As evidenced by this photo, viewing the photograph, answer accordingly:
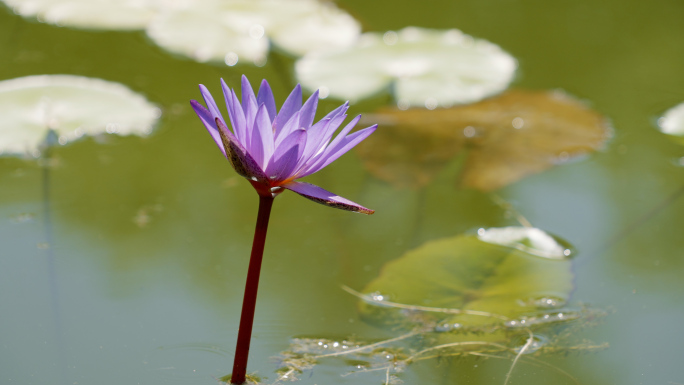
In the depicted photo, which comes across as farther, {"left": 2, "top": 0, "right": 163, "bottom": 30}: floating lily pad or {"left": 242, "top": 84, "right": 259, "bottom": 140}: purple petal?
{"left": 2, "top": 0, "right": 163, "bottom": 30}: floating lily pad

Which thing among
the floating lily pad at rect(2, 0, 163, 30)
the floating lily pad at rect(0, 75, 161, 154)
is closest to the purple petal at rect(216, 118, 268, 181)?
the floating lily pad at rect(0, 75, 161, 154)

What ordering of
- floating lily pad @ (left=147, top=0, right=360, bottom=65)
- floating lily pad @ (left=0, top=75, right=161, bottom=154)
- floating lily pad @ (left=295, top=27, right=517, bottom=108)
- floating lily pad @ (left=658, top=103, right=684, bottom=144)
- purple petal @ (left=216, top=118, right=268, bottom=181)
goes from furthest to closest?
1. floating lily pad @ (left=147, top=0, right=360, bottom=65)
2. floating lily pad @ (left=295, top=27, right=517, bottom=108)
3. floating lily pad @ (left=658, top=103, right=684, bottom=144)
4. floating lily pad @ (left=0, top=75, right=161, bottom=154)
5. purple petal @ (left=216, top=118, right=268, bottom=181)

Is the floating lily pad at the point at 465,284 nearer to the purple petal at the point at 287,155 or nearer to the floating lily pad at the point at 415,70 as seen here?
the purple petal at the point at 287,155

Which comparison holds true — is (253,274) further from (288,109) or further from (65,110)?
(65,110)

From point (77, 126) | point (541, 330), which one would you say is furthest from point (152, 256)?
point (541, 330)

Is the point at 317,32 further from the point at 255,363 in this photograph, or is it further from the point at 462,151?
the point at 255,363

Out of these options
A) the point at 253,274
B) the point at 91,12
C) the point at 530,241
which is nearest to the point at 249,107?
the point at 253,274

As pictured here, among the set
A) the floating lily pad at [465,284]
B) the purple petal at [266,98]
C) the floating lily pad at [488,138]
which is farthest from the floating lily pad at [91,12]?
the purple petal at [266,98]

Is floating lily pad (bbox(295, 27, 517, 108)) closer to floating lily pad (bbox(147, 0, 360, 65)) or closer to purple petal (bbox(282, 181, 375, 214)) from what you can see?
floating lily pad (bbox(147, 0, 360, 65))
